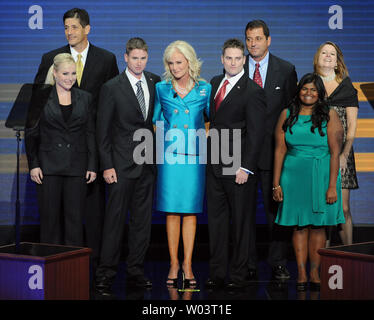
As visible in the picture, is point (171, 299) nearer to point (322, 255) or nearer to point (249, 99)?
point (322, 255)

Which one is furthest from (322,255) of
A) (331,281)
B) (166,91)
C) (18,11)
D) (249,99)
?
(18,11)

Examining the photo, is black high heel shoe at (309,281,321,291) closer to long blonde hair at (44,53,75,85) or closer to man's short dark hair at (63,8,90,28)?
long blonde hair at (44,53,75,85)

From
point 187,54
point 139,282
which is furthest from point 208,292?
point 187,54

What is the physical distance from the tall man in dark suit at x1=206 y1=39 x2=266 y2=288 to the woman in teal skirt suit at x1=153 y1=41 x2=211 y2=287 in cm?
9

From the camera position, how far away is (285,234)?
16.0ft

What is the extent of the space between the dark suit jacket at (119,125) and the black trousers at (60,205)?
10.1 inches

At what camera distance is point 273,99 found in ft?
16.2

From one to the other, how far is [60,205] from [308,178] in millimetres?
1739

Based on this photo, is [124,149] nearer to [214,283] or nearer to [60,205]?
[60,205]

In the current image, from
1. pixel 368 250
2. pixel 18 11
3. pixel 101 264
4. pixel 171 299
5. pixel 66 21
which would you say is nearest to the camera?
pixel 368 250

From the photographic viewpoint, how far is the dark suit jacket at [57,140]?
14.9 feet

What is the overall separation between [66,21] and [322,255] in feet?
8.30

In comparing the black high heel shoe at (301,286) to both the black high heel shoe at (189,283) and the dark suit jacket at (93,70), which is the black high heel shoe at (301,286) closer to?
the black high heel shoe at (189,283)

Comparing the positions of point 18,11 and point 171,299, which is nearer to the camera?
point 171,299
